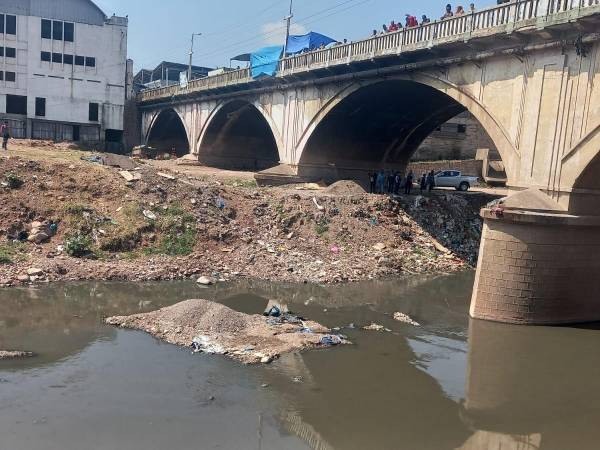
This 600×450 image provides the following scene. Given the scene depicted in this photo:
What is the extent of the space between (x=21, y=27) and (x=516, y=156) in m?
44.8

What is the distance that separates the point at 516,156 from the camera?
688 inches

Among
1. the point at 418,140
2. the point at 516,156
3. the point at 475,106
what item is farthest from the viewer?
the point at 418,140

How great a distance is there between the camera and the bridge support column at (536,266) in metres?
15.2

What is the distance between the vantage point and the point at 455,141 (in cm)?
4897

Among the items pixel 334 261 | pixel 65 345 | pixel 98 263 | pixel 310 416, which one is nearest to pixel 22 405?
pixel 65 345

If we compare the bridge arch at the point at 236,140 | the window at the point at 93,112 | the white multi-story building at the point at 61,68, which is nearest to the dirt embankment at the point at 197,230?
the bridge arch at the point at 236,140

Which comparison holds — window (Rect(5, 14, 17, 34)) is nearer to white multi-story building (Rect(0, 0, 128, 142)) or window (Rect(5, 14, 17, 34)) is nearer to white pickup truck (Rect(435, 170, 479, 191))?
white multi-story building (Rect(0, 0, 128, 142))

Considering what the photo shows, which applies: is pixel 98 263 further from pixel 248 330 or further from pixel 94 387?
pixel 94 387

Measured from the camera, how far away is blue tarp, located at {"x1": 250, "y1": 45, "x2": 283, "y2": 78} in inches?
1281

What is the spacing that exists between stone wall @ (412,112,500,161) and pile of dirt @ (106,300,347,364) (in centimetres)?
3708

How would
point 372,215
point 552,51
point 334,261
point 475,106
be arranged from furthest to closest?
1. point 372,215
2. point 334,261
3. point 475,106
4. point 552,51

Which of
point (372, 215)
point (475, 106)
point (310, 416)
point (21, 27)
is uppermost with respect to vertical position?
point (21, 27)

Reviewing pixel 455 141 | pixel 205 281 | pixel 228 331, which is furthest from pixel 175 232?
pixel 455 141

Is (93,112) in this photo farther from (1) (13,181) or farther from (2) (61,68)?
(1) (13,181)
